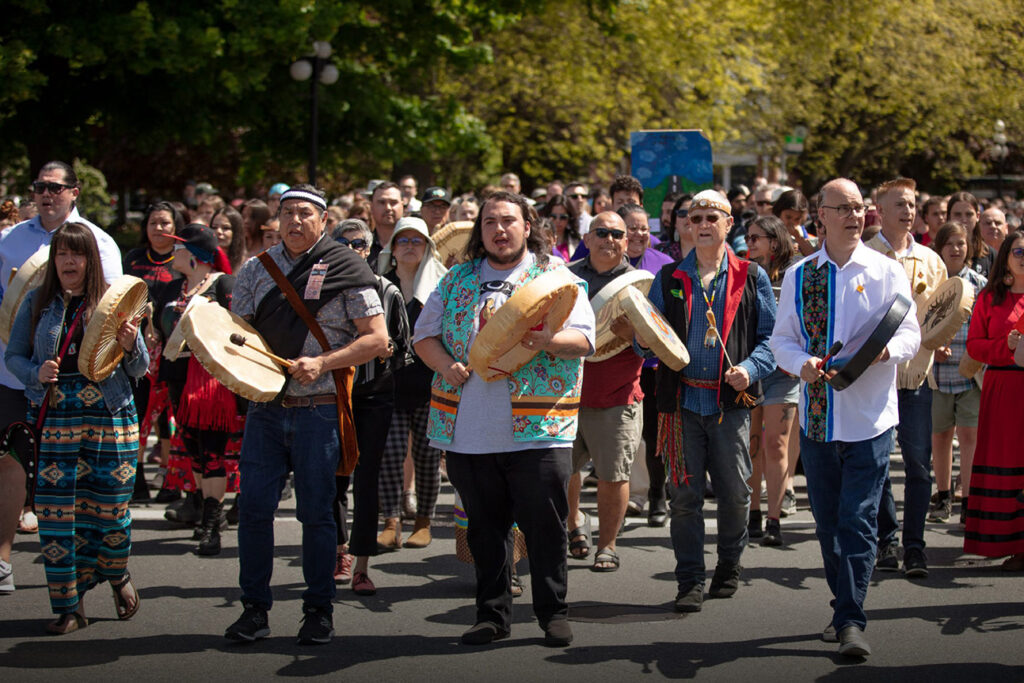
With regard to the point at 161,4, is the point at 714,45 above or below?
above

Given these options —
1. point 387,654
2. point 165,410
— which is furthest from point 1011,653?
point 165,410

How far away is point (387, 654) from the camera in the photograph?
5895mm

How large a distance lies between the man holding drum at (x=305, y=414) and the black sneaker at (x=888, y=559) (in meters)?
3.35

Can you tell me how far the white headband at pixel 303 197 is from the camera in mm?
6145

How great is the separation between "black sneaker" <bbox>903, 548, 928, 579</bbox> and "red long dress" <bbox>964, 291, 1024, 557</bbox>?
40cm

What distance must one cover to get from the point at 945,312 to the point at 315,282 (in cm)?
376

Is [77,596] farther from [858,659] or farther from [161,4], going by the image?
[161,4]

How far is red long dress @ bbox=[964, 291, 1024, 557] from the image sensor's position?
24.6 feet

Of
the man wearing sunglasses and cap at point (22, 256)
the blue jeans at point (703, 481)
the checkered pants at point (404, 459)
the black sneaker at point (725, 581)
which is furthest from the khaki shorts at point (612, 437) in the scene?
the man wearing sunglasses and cap at point (22, 256)

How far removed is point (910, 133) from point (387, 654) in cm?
3067

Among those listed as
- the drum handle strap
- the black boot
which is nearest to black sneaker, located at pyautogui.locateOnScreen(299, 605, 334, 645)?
the drum handle strap

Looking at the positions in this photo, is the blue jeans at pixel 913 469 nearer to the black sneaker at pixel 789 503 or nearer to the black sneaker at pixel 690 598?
the black sneaker at pixel 690 598

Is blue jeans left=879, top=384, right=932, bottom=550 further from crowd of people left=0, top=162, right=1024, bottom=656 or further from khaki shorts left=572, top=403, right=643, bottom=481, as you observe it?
khaki shorts left=572, top=403, right=643, bottom=481

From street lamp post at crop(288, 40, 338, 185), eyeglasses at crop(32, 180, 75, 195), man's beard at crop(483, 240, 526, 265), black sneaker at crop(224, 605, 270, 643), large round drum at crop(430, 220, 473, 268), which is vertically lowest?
black sneaker at crop(224, 605, 270, 643)
